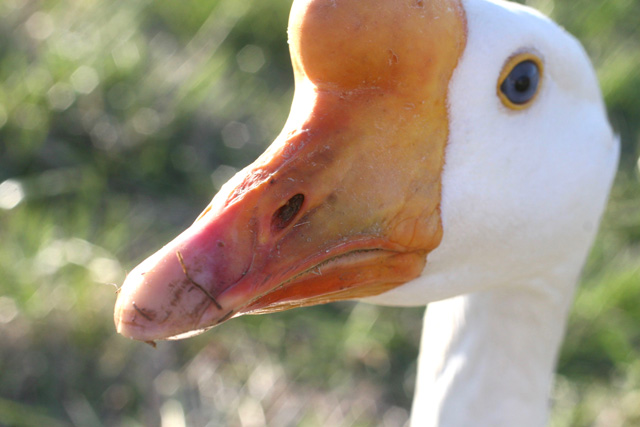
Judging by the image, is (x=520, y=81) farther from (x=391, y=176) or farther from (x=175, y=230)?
(x=175, y=230)

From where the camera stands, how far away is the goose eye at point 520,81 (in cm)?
159

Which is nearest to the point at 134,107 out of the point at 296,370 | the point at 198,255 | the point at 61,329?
the point at 61,329

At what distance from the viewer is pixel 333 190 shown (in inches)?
54.4

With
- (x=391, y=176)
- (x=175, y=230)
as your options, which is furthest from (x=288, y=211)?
(x=175, y=230)

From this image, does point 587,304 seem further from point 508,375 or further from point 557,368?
point 508,375

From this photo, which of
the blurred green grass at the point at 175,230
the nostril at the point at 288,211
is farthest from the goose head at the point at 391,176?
the blurred green grass at the point at 175,230

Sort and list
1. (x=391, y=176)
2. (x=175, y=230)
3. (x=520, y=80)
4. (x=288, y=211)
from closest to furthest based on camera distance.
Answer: (x=288, y=211)
(x=391, y=176)
(x=520, y=80)
(x=175, y=230)

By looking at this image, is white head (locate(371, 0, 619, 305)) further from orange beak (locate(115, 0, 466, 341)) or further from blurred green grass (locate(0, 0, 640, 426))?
blurred green grass (locate(0, 0, 640, 426))

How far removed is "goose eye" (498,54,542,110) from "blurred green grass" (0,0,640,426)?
5.93ft

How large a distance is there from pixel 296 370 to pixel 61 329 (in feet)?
3.30

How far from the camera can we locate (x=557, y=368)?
3191mm

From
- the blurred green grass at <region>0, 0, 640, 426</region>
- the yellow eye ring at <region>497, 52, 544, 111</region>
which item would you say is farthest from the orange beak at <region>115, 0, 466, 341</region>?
the blurred green grass at <region>0, 0, 640, 426</region>

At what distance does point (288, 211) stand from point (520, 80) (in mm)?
602

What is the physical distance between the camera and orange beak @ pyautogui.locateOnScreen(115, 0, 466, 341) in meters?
1.24
